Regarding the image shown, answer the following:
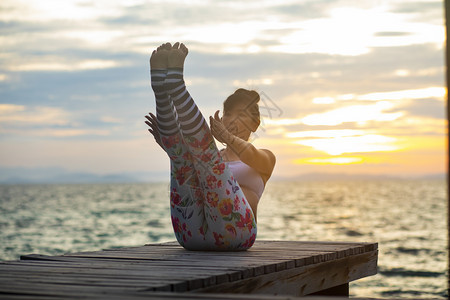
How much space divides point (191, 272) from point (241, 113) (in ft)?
5.97

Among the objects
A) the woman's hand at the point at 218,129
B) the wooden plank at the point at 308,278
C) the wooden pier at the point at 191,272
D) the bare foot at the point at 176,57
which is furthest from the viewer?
the woman's hand at the point at 218,129

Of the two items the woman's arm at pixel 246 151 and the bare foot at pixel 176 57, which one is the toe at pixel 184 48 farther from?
the woman's arm at pixel 246 151

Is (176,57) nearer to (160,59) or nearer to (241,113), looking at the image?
(160,59)

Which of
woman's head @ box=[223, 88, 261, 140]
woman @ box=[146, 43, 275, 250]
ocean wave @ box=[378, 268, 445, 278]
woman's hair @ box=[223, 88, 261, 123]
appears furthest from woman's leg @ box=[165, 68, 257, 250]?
ocean wave @ box=[378, 268, 445, 278]

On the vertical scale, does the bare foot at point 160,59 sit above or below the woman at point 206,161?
above

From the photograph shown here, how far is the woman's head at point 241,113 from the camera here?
19.1 feet

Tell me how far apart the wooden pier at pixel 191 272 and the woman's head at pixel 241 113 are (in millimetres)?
1037

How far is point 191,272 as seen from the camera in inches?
175

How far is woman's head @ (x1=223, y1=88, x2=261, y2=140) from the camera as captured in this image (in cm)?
583

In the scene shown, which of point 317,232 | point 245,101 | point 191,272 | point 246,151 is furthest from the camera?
point 317,232

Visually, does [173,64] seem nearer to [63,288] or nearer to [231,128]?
[231,128]

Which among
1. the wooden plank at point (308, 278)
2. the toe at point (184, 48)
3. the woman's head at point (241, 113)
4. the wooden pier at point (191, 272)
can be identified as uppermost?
the toe at point (184, 48)

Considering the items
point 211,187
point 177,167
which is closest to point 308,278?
point 211,187

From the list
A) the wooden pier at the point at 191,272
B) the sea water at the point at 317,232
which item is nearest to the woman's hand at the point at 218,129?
the wooden pier at the point at 191,272
